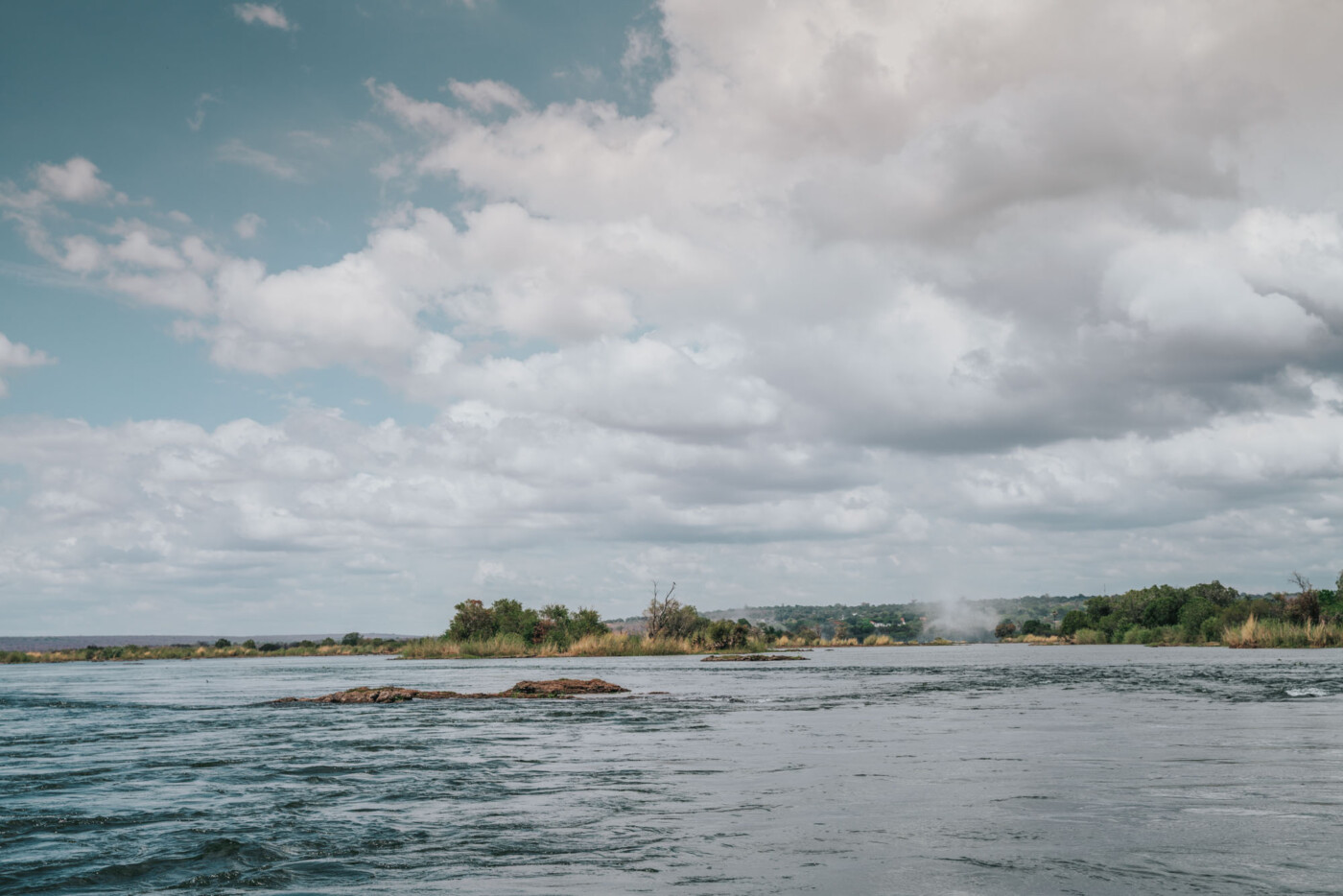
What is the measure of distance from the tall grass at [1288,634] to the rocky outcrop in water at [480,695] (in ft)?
290

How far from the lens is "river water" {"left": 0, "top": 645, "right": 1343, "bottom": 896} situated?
11.6 meters

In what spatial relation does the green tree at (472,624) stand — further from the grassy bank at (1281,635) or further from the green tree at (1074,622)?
the green tree at (1074,622)

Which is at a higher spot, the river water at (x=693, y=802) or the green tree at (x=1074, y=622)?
the river water at (x=693, y=802)

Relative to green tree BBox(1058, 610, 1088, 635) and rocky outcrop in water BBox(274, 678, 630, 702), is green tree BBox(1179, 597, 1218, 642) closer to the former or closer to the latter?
green tree BBox(1058, 610, 1088, 635)

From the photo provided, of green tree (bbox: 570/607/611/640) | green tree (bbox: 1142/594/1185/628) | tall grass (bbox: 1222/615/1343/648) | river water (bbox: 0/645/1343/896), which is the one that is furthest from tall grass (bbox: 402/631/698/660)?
river water (bbox: 0/645/1343/896)

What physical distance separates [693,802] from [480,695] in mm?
34073

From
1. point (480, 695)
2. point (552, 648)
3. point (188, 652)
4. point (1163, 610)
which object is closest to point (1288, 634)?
point (1163, 610)

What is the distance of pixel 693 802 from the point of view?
55.4ft

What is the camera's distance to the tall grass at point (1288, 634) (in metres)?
102

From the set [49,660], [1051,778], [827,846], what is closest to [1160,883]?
[827,846]

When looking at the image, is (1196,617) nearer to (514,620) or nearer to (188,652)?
(514,620)

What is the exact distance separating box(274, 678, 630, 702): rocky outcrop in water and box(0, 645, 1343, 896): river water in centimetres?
957

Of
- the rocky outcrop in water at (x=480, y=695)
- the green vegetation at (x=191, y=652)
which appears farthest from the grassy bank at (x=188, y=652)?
the rocky outcrop in water at (x=480, y=695)

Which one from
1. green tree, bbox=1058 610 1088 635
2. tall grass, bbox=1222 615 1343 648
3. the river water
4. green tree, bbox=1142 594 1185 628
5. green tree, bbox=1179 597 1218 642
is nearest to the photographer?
the river water
